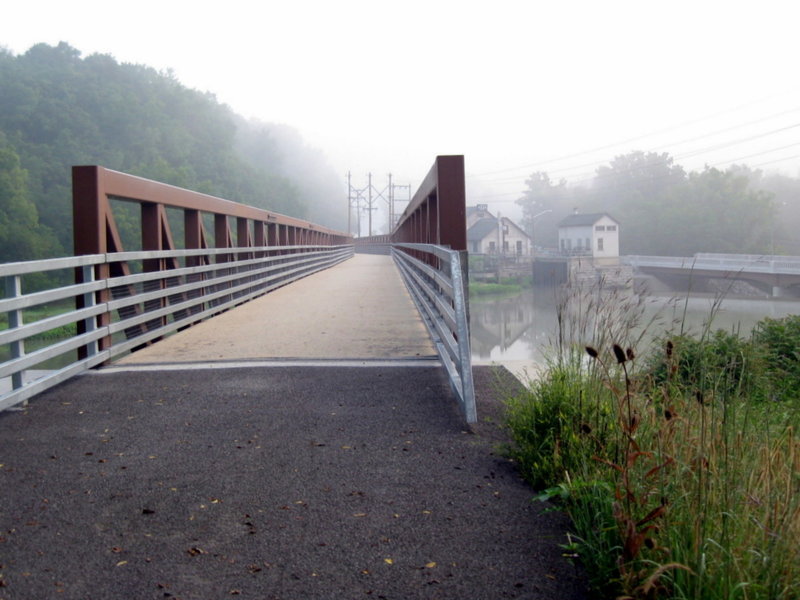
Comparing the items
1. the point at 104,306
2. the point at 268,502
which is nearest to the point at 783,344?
the point at 104,306

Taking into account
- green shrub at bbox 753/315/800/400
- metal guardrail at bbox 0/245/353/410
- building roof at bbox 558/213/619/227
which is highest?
building roof at bbox 558/213/619/227

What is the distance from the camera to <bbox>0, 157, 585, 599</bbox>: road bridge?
310cm

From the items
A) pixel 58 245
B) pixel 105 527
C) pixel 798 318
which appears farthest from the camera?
pixel 58 245

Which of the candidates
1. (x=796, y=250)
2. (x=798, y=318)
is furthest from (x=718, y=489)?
(x=796, y=250)

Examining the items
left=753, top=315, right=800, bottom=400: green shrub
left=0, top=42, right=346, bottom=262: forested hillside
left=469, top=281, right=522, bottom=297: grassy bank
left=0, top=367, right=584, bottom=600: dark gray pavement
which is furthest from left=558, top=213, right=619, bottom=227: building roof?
left=0, top=367, right=584, bottom=600: dark gray pavement

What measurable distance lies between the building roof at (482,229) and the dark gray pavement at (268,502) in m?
102

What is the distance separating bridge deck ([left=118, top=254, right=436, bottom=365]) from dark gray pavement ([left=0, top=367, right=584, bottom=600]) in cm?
192

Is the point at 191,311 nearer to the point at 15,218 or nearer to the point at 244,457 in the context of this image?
the point at 244,457

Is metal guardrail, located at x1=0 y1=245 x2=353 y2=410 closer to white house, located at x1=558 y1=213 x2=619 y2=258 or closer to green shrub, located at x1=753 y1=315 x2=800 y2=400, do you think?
green shrub, located at x1=753 y1=315 x2=800 y2=400

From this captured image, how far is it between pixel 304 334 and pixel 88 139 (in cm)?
8210

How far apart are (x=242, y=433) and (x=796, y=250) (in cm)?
10889

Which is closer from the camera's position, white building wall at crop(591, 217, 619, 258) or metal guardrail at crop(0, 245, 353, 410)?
metal guardrail at crop(0, 245, 353, 410)

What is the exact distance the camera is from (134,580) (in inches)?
119

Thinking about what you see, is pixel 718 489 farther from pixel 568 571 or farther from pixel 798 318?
pixel 798 318
